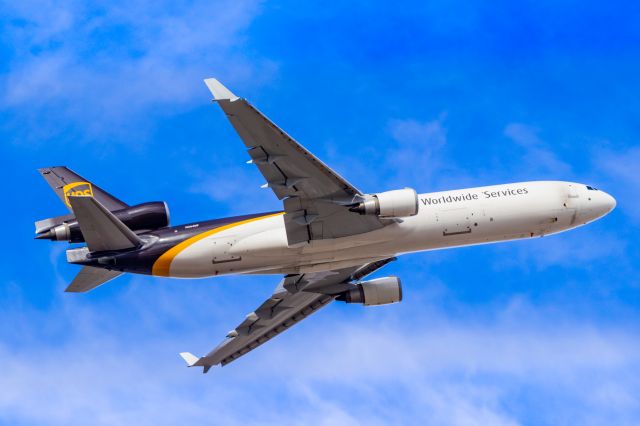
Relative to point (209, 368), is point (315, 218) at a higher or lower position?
higher

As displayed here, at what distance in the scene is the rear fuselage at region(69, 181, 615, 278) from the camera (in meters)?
47.3

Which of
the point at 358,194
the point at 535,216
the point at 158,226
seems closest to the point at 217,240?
the point at 158,226

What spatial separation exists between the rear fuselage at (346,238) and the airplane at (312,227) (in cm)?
5

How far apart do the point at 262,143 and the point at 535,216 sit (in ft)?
48.4

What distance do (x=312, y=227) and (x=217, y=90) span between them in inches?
391

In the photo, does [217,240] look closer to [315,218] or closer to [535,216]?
[315,218]

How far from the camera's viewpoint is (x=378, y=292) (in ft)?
179

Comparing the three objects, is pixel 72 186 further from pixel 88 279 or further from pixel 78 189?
pixel 88 279

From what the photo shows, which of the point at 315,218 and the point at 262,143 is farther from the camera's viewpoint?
the point at 315,218

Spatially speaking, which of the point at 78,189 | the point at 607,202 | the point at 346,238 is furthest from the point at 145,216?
the point at 607,202

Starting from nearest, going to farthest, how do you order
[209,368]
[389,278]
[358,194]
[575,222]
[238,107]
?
[238,107]
[358,194]
[575,222]
[389,278]
[209,368]

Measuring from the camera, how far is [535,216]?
48.3 metres

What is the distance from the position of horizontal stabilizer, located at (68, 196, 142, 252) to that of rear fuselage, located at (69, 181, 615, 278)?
22.1 inches

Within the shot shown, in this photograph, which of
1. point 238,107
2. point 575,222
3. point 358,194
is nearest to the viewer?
point 238,107
